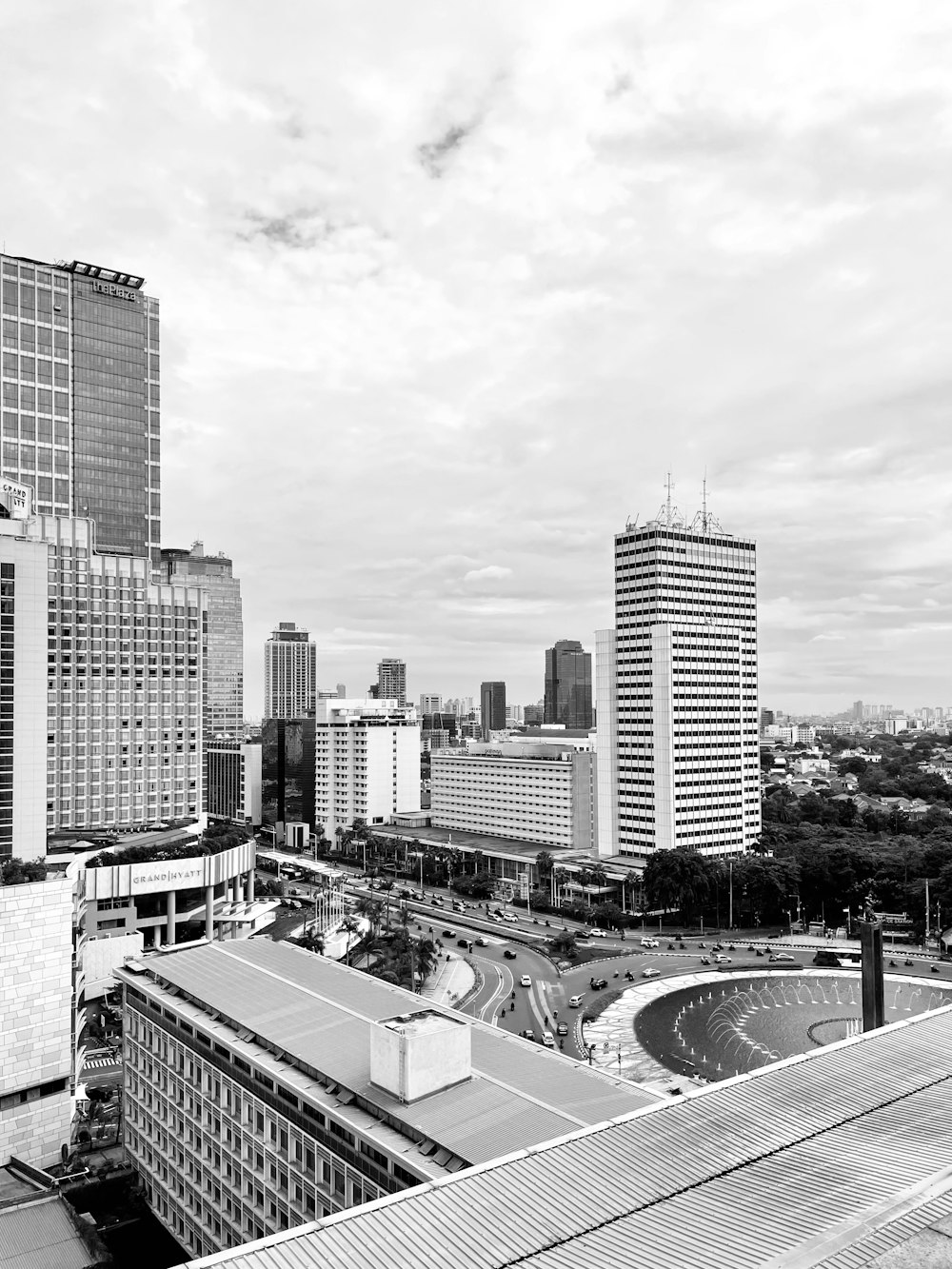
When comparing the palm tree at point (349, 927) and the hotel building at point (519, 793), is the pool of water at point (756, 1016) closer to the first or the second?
the palm tree at point (349, 927)

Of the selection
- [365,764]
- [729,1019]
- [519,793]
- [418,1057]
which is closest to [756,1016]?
[729,1019]

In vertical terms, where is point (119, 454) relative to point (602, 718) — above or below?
above

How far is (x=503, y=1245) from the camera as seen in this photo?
814 inches

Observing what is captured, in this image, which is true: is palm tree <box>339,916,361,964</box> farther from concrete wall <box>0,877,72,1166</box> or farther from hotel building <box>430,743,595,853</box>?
hotel building <box>430,743,595,853</box>

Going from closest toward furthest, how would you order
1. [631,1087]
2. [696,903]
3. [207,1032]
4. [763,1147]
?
[763,1147] < [631,1087] < [207,1032] < [696,903]

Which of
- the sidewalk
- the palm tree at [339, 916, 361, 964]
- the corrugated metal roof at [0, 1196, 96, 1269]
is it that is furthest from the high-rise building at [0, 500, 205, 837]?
the corrugated metal roof at [0, 1196, 96, 1269]

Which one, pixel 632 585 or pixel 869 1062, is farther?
pixel 632 585

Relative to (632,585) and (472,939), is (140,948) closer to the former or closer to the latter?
(472,939)

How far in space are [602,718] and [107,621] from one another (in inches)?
2760

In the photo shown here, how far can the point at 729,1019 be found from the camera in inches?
3093

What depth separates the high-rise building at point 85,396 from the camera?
12950 centimetres

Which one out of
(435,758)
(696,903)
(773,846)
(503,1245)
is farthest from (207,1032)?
(435,758)

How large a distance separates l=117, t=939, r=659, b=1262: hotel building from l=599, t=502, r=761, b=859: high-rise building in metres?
85.1

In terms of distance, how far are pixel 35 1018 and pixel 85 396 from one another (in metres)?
106
